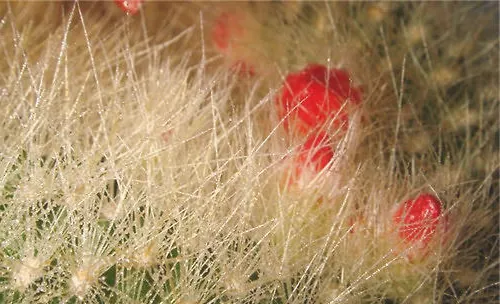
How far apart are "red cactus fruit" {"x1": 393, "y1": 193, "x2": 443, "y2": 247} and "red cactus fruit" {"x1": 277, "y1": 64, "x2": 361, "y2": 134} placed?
0.14m

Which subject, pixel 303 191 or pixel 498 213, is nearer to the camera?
pixel 303 191

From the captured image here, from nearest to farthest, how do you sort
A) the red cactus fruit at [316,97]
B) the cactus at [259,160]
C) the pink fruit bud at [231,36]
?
the cactus at [259,160] → the red cactus fruit at [316,97] → the pink fruit bud at [231,36]

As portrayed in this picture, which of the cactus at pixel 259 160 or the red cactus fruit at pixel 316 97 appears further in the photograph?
the red cactus fruit at pixel 316 97

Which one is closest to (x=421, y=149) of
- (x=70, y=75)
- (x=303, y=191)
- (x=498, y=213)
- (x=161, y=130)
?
(x=498, y=213)

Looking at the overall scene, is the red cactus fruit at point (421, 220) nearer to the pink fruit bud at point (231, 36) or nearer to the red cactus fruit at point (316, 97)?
the red cactus fruit at point (316, 97)

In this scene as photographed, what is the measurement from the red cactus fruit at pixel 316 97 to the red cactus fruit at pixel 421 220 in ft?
0.45

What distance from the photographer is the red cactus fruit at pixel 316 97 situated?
90 cm

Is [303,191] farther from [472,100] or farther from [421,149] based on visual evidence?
[472,100]

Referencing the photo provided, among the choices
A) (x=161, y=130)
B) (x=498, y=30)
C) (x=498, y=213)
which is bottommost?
(x=498, y=213)

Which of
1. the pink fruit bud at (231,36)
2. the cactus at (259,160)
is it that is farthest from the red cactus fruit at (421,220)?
the pink fruit bud at (231,36)

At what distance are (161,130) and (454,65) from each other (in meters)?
0.52

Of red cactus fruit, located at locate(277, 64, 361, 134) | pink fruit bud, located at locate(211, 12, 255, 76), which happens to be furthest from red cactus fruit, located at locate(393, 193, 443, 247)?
pink fruit bud, located at locate(211, 12, 255, 76)

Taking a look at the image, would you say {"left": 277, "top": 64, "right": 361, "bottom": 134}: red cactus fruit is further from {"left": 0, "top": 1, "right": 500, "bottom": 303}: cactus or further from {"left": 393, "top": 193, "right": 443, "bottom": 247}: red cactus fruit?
{"left": 393, "top": 193, "right": 443, "bottom": 247}: red cactus fruit

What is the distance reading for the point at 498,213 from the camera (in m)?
0.92
